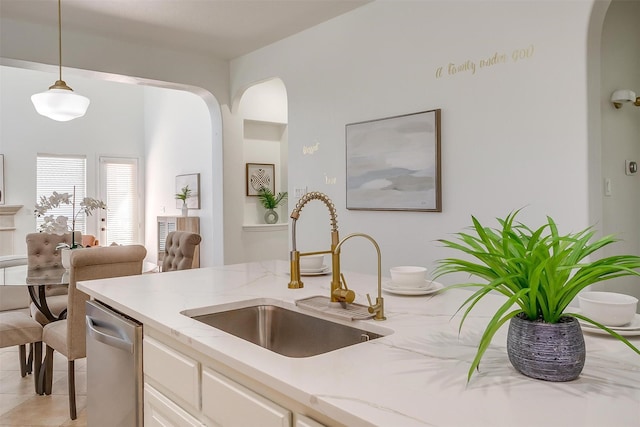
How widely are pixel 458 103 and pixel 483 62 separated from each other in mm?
291

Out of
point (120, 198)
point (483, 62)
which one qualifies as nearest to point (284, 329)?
point (483, 62)

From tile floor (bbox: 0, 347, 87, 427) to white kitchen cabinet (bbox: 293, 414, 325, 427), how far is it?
223 cm

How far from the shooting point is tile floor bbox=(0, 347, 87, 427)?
268 centimetres

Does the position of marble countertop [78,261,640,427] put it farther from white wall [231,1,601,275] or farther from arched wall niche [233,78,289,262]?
arched wall niche [233,78,289,262]

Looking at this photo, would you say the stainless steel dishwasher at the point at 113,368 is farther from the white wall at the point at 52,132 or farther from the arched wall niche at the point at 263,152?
the white wall at the point at 52,132

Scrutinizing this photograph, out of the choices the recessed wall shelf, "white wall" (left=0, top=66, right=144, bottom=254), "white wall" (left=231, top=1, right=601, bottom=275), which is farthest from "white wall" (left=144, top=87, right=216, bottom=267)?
"white wall" (left=231, top=1, right=601, bottom=275)

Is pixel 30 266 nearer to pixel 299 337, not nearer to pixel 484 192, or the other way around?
pixel 299 337

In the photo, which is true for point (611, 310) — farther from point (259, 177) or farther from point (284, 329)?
point (259, 177)

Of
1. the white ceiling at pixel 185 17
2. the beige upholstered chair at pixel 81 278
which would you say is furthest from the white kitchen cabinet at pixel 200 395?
the white ceiling at pixel 185 17

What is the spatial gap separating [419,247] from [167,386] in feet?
7.59

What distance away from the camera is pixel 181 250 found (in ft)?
12.1

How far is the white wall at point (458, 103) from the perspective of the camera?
261cm

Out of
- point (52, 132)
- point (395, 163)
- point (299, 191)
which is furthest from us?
point (52, 132)

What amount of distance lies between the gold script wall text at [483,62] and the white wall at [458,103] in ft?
0.05
